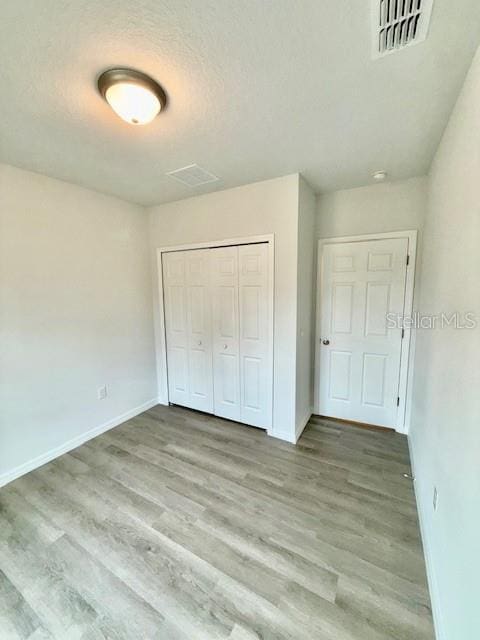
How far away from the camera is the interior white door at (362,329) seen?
2.62m

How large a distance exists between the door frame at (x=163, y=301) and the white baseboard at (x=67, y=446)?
332 mm

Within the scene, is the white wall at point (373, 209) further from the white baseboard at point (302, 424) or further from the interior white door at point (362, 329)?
the white baseboard at point (302, 424)

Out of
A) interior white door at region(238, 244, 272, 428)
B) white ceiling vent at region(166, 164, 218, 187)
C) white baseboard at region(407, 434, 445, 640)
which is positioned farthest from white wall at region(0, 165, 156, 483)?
white baseboard at region(407, 434, 445, 640)

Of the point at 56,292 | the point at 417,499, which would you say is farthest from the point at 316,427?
the point at 56,292

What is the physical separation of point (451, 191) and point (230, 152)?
1447mm

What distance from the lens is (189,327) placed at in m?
3.17

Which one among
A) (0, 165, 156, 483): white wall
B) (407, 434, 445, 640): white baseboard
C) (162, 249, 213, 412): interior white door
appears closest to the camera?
(407, 434, 445, 640): white baseboard

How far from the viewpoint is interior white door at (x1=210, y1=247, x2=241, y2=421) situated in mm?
2799

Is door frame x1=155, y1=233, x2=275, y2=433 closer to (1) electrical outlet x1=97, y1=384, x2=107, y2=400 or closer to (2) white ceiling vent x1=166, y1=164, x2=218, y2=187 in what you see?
Result: (2) white ceiling vent x1=166, y1=164, x2=218, y2=187

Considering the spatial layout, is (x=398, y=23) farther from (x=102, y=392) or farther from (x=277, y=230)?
(x=102, y=392)

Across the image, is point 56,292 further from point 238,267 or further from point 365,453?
point 365,453

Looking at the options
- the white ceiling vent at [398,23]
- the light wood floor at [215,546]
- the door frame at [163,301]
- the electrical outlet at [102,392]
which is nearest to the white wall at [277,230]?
the door frame at [163,301]

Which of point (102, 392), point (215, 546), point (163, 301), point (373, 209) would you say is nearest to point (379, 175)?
point (373, 209)

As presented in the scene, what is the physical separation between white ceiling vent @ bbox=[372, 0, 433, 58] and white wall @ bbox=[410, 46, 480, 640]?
0.30 m
